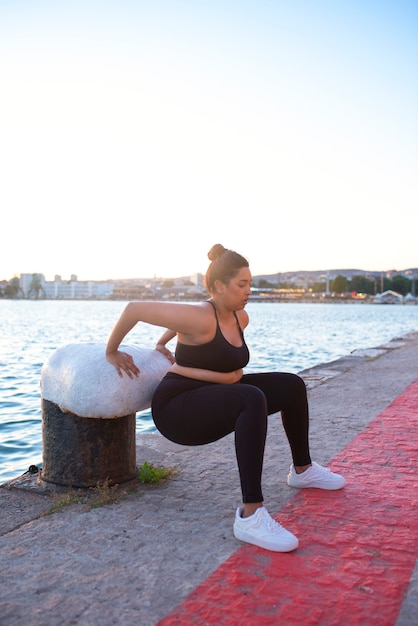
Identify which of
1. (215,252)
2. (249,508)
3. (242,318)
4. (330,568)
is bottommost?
(330,568)

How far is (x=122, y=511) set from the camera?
3072mm

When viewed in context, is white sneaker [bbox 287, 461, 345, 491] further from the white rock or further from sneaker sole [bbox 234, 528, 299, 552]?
the white rock

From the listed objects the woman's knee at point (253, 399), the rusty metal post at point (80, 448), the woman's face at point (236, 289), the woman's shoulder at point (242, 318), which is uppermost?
the woman's face at point (236, 289)

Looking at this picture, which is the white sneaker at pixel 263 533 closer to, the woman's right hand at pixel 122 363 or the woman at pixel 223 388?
the woman at pixel 223 388

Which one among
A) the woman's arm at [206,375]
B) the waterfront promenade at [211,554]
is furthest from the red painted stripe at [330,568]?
the woman's arm at [206,375]

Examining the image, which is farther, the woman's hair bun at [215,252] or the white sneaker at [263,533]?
the woman's hair bun at [215,252]

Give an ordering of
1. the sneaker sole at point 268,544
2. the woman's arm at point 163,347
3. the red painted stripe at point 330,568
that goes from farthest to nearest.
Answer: the woman's arm at point 163,347
the sneaker sole at point 268,544
the red painted stripe at point 330,568

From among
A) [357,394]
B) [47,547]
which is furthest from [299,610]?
[357,394]

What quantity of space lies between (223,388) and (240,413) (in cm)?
16

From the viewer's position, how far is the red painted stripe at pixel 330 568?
84.2 inches

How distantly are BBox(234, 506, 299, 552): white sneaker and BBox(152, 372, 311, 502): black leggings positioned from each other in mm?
102

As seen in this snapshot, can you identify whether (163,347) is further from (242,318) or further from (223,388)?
(223,388)

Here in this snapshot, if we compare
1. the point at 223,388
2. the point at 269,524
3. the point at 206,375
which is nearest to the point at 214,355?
the point at 206,375

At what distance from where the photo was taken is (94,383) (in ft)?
10.5
